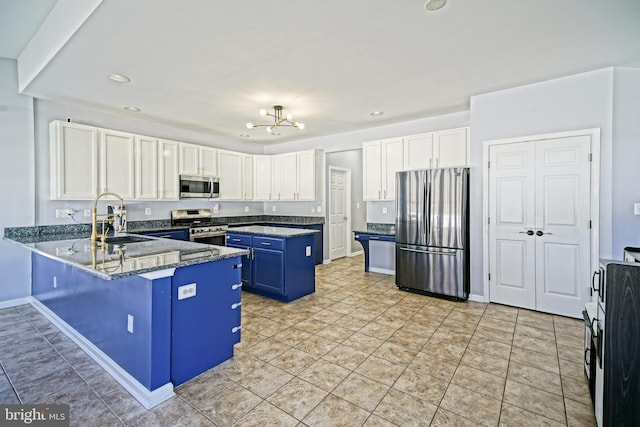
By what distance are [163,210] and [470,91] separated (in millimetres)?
5153

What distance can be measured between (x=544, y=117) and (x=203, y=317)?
13.7 ft

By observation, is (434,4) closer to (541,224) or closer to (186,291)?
(186,291)

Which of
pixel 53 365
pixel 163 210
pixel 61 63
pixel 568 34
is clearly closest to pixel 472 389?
pixel 568 34

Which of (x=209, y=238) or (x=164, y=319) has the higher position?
(x=209, y=238)

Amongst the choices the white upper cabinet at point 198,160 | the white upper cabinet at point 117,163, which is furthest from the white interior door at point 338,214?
the white upper cabinet at point 117,163

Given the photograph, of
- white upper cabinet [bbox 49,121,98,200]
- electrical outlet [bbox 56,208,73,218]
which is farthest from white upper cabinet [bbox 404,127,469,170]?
electrical outlet [bbox 56,208,73,218]

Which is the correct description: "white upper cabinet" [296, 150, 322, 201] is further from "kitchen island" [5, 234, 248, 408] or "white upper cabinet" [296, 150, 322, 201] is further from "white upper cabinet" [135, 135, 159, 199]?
"kitchen island" [5, 234, 248, 408]

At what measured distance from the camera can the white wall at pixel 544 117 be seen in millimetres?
3139

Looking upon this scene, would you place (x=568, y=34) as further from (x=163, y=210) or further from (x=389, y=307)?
(x=163, y=210)

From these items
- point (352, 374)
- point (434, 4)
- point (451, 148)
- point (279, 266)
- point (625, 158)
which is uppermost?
point (434, 4)

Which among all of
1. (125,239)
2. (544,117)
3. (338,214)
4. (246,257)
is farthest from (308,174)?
(544,117)

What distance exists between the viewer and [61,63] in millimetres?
2939

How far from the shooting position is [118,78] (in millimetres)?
3268

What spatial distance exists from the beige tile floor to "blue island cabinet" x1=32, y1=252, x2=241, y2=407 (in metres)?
0.14
